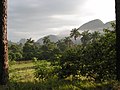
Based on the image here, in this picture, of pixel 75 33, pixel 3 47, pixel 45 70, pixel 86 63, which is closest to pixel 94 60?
pixel 86 63

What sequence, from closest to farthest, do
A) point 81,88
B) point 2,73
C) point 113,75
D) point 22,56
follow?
1. point 81,88
2. point 2,73
3. point 113,75
4. point 22,56

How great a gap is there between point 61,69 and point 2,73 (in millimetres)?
3800

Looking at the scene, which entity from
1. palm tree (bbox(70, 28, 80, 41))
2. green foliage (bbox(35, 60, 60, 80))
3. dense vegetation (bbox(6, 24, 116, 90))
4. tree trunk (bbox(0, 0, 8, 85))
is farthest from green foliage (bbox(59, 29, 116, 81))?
palm tree (bbox(70, 28, 80, 41))

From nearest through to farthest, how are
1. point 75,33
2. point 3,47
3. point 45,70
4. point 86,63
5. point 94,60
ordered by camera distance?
point 3,47 < point 86,63 < point 94,60 < point 45,70 < point 75,33

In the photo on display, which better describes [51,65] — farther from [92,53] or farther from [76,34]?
[76,34]

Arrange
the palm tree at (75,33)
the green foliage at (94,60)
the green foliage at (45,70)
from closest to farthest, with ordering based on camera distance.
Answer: the green foliage at (94,60)
the green foliage at (45,70)
the palm tree at (75,33)

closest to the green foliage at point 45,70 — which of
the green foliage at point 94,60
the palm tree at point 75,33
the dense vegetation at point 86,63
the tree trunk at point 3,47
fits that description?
the dense vegetation at point 86,63

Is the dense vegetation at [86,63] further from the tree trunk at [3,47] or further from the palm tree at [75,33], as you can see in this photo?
the palm tree at [75,33]

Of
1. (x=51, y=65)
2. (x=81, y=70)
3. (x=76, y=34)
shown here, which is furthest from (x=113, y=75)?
(x=76, y=34)

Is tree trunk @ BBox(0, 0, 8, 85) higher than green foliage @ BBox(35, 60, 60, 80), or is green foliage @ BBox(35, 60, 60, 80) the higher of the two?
tree trunk @ BBox(0, 0, 8, 85)

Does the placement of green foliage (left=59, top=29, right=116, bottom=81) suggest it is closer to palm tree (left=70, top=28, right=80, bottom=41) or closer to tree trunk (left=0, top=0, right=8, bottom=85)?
tree trunk (left=0, top=0, right=8, bottom=85)

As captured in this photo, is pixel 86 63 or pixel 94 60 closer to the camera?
pixel 86 63

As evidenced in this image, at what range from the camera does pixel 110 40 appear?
13797 millimetres

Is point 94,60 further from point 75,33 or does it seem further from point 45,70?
point 75,33
